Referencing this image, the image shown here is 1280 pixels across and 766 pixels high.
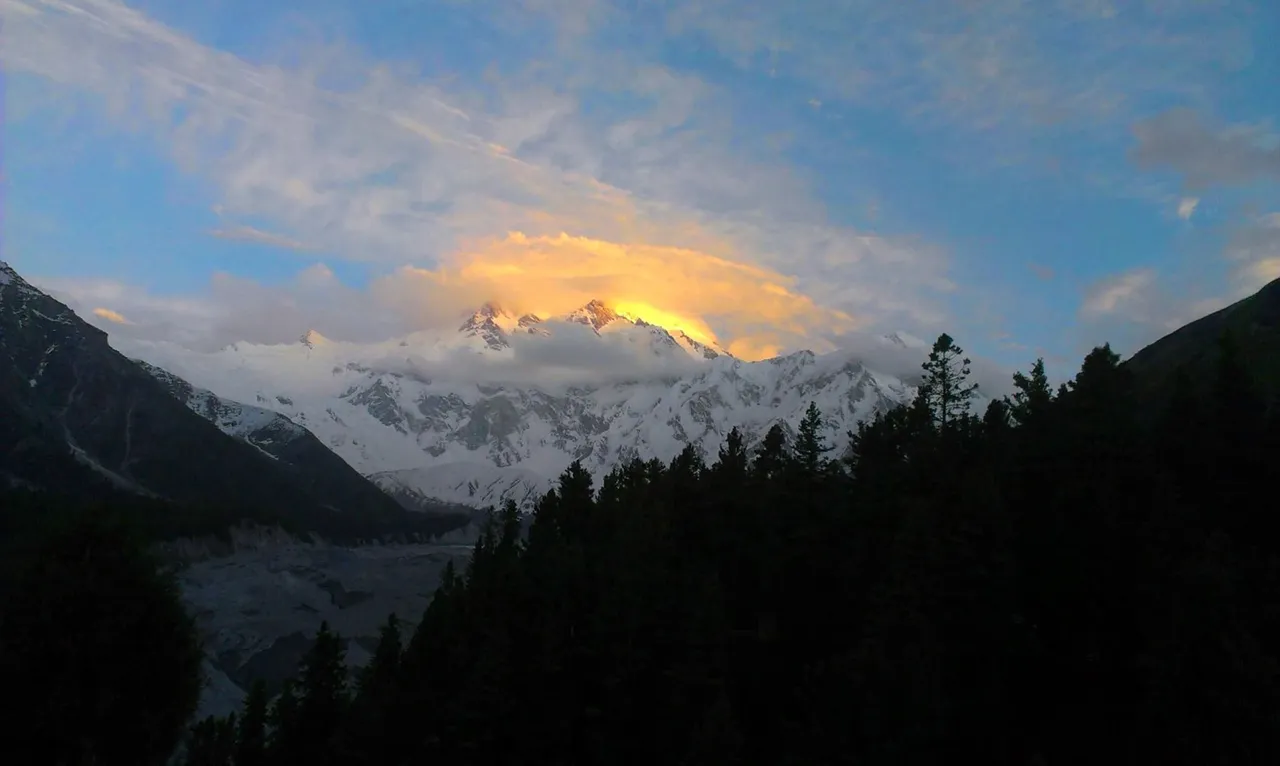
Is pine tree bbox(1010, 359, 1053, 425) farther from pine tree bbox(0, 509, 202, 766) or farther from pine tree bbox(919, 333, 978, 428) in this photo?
pine tree bbox(0, 509, 202, 766)

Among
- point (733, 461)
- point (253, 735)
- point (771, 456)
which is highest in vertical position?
point (771, 456)

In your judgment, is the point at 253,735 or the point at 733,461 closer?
the point at 253,735

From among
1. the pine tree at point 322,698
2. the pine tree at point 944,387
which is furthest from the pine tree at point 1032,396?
the pine tree at point 322,698

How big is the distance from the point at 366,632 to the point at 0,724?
422 ft

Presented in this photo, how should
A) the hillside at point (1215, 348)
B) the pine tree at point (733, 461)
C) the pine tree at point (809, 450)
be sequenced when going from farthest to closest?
the hillside at point (1215, 348), the pine tree at point (733, 461), the pine tree at point (809, 450)

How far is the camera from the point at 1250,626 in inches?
1156

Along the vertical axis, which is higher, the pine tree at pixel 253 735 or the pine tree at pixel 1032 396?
the pine tree at pixel 1032 396

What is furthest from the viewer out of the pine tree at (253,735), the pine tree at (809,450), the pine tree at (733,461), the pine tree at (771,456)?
the pine tree at (771,456)

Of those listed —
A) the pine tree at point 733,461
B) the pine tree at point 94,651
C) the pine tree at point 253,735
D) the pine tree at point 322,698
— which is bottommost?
the pine tree at point 253,735

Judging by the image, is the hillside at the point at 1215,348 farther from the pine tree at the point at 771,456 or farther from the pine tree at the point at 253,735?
the pine tree at the point at 253,735

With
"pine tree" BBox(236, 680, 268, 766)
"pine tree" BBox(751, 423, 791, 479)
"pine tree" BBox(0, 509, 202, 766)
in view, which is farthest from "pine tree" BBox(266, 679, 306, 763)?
"pine tree" BBox(751, 423, 791, 479)

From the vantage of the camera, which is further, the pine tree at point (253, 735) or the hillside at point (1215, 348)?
the hillside at point (1215, 348)

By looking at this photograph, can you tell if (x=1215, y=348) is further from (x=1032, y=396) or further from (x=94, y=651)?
(x=94, y=651)

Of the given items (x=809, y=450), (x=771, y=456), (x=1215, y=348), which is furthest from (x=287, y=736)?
(x=1215, y=348)
